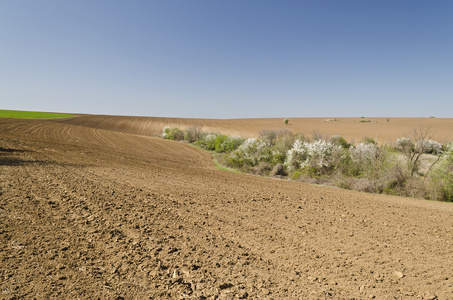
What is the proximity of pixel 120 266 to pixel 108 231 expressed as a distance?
1468 millimetres

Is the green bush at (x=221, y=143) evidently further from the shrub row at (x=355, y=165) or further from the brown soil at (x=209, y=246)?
the brown soil at (x=209, y=246)

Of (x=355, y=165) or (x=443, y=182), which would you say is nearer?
(x=443, y=182)

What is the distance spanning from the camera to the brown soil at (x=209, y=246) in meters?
3.44

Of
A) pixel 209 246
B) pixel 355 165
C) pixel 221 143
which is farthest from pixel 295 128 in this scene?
pixel 209 246

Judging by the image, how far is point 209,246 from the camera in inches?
185

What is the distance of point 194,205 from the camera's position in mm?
7293

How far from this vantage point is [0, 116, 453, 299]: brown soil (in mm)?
3436

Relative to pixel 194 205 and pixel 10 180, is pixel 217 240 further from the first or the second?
pixel 10 180

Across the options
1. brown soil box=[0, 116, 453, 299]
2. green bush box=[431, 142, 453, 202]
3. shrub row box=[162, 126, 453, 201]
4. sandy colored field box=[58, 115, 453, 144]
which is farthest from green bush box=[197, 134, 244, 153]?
brown soil box=[0, 116, 453, 299]

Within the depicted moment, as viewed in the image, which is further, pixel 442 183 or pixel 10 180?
pixel 442 183

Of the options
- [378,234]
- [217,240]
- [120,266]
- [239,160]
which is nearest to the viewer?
[120,266]

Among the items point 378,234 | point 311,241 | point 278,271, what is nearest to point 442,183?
point 378,234

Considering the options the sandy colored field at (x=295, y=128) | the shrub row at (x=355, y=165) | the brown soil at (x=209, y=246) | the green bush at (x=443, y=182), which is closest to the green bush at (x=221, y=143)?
the shrub row at (x=355, y=165)

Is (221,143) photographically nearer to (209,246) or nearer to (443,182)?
(443,182)
